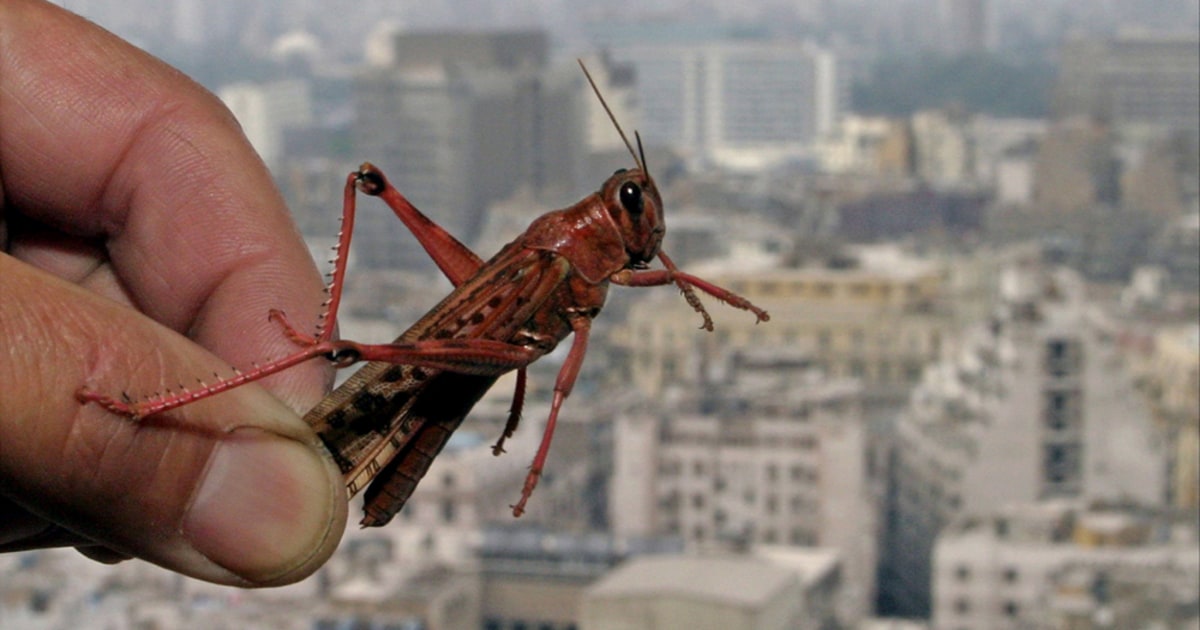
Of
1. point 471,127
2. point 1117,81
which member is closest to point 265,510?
point 471,127

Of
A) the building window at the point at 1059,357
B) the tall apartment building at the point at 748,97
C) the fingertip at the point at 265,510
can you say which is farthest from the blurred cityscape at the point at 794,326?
the fingertip at the point at 265,510

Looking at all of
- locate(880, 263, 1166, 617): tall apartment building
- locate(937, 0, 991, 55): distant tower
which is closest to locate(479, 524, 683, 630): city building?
locate(880, 263, 1166, 617): tall apartment building

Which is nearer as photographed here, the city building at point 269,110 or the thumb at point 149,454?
the thumb at point 149,454

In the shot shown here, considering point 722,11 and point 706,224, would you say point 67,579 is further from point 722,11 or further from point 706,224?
point 722,11

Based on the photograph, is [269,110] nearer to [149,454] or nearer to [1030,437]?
[1030,437]

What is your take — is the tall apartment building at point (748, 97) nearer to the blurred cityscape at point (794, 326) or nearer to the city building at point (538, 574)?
the blurred cityscape at point (794, 326)

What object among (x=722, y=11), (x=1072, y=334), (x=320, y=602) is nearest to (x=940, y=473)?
(x=1072, y=334)
